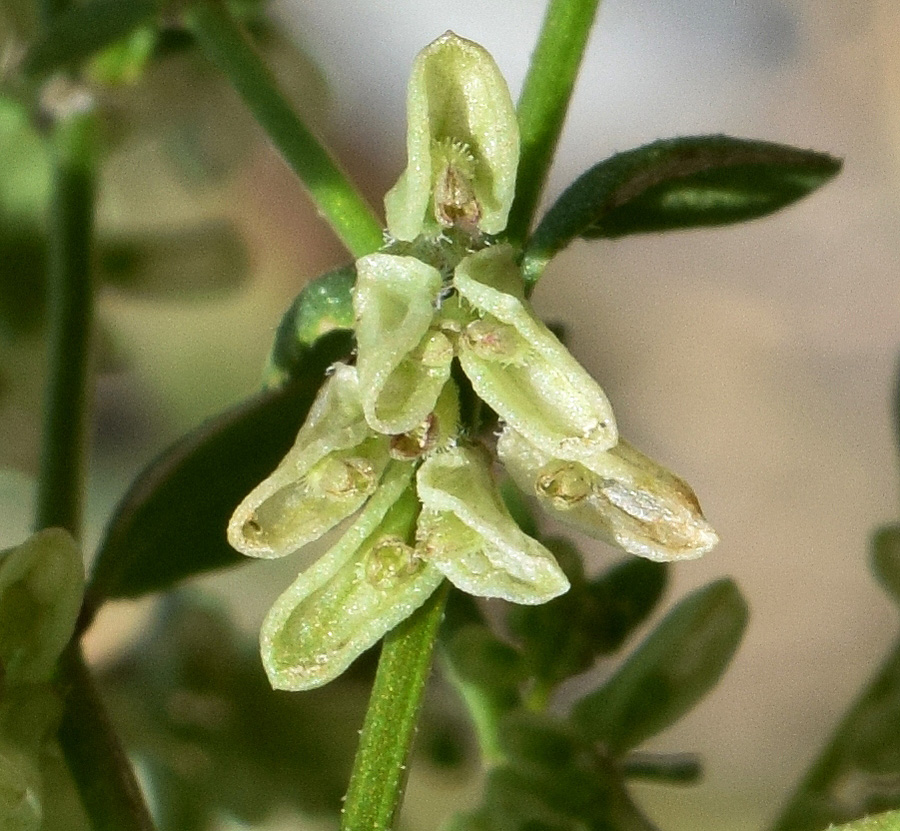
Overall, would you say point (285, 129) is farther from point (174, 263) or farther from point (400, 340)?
point (174, 263)

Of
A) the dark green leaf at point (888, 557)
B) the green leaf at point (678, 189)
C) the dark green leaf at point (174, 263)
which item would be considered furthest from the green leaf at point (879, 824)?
the dark green leaf at point (174, 263)

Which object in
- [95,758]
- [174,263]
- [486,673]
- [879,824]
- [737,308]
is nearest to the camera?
[879,824]

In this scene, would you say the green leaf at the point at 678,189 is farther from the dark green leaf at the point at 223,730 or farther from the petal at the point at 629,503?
the dark green leaf at the point at 223,730

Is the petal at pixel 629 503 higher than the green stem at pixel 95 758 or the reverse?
higher

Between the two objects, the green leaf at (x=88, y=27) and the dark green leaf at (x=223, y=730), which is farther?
the dark green leaf at (x=223, y=730)

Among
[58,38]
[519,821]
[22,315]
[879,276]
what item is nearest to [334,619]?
[519,821]

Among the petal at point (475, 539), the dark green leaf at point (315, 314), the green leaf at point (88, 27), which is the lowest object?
the petal at point (475, 539)

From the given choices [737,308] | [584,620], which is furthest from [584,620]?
[737,308]
